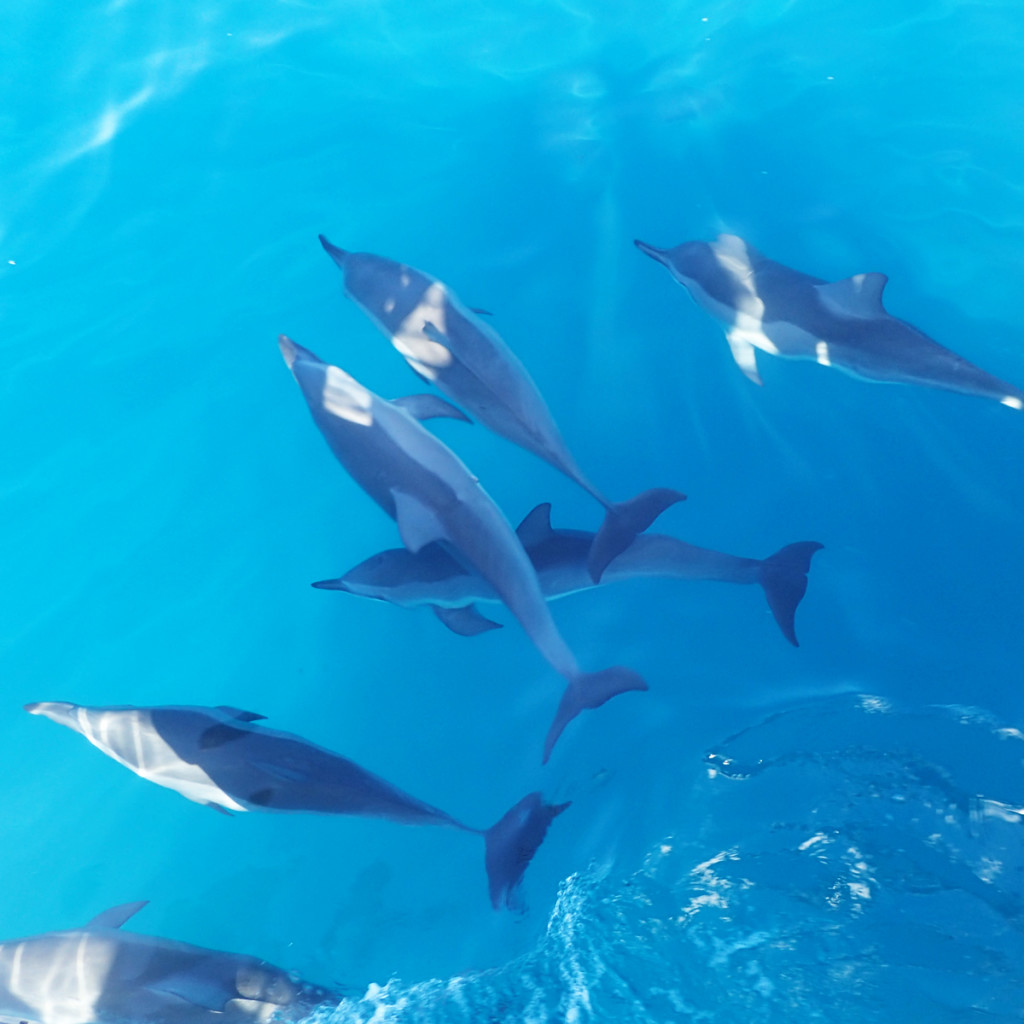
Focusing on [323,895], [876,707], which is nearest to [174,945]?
[323,895]

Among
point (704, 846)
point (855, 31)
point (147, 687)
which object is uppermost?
point (855, 31)

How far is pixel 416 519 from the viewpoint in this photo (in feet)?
12.5

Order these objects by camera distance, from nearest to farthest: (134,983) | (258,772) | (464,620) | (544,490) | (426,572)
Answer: (258,772) → (134,983) → (426,572) → (464,620) → (544,490)

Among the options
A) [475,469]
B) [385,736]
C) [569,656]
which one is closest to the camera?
[569,656]

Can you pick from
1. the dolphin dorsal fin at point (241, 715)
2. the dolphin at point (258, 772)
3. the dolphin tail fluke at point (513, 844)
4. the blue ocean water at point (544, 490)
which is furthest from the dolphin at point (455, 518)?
the dolphin dorsal fin at point (241, 715)

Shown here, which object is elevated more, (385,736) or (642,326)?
(642,326)

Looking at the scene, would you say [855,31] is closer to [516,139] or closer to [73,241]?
[516,139]

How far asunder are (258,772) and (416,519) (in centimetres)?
140

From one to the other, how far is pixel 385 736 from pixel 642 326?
317 centimetres

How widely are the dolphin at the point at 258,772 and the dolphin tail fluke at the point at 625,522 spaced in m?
1.31

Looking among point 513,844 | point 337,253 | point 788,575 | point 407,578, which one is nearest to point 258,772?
point 407,578

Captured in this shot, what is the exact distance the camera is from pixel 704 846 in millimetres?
4406

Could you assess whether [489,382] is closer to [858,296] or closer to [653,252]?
[653,252]

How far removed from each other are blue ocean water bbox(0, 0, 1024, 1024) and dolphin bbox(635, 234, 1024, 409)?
62 centimetres
